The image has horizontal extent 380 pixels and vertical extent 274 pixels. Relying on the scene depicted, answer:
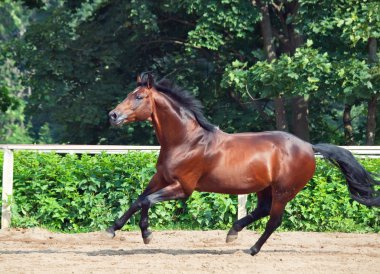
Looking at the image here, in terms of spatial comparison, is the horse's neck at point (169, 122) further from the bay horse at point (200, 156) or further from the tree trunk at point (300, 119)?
the tree trunk at point (300, 119)

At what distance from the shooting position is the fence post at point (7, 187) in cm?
1462

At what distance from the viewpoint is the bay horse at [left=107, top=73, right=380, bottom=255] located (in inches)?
444

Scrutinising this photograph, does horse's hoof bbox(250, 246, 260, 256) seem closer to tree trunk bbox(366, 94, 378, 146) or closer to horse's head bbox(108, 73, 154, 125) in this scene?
horse's head bbox(108, 73, 154, 125)

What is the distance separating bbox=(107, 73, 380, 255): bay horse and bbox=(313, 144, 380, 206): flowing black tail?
642 mm

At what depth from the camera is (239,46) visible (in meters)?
25.1

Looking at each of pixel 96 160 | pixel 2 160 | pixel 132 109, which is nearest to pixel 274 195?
pixel 132 109

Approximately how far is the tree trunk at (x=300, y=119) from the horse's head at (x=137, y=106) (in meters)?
12.6

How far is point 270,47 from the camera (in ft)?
76.3

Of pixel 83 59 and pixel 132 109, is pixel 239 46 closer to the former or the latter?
pixel 83 59

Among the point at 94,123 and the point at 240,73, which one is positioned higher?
the point at 240,73

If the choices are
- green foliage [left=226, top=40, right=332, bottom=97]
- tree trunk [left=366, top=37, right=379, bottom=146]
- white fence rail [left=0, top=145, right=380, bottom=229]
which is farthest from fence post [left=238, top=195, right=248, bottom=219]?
tree trunk [left=366, top=37, right=379, bottom=146]

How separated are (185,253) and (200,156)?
53.1 inches

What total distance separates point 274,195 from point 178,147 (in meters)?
1.39

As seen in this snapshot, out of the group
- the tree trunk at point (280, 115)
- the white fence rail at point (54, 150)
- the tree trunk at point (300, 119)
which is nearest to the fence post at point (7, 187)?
the white fence rail at point (54, 150)
